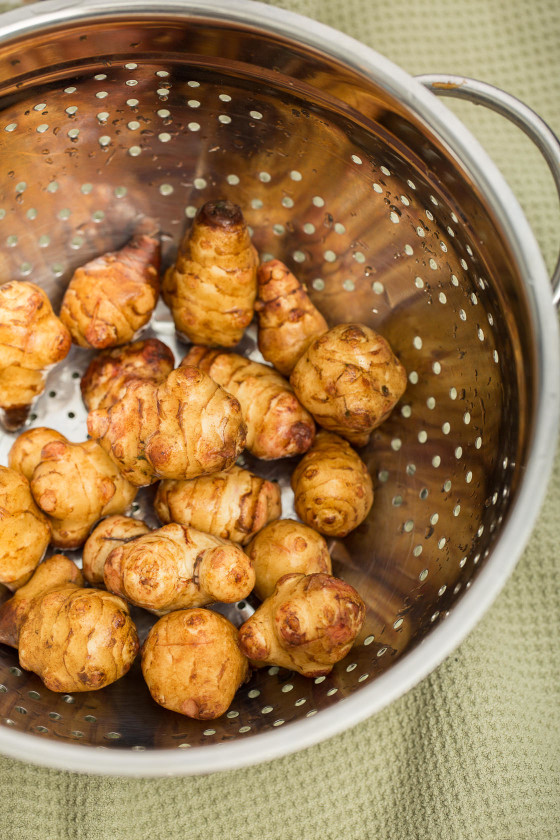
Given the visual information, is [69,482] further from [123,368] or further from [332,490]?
[332,490]

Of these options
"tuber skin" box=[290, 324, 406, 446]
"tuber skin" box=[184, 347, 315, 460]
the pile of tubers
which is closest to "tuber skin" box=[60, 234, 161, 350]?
the pile of tubers

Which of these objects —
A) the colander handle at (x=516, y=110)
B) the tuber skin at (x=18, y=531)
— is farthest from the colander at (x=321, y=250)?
the tuber skin at (x=18, y=531)

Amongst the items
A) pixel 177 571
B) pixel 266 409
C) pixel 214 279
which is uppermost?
pixel 214 279

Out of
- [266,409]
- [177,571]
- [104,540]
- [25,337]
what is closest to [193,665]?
[177,571]

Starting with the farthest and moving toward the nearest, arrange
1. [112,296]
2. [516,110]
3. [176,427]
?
[112,296] < [176,427] < [516,110]

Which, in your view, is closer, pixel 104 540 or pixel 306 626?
pixel 306 626

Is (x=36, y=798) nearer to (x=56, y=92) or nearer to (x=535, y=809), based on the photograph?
(x=535, y=809)

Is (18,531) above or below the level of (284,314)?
below
